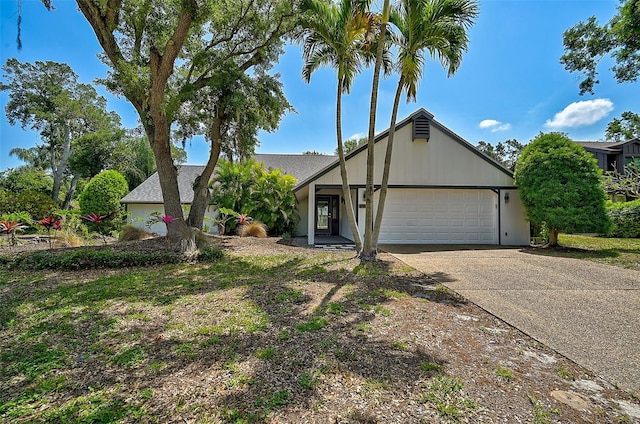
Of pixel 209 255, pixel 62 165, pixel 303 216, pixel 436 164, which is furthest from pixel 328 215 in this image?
pixel 62 165

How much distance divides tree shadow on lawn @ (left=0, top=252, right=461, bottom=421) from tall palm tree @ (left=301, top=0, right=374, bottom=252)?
14.8 ft

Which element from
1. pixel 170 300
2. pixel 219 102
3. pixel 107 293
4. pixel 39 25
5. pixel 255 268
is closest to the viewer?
pixel 170 300

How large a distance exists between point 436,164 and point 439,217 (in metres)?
2.20

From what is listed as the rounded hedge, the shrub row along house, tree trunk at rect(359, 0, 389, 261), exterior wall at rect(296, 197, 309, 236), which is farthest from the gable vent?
the rounded hedge

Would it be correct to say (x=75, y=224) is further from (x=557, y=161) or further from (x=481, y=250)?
(x=557, y=161)

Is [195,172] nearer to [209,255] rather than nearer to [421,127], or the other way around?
[209,255]

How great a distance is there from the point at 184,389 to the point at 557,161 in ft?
40.6

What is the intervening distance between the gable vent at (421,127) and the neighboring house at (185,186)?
714 cm

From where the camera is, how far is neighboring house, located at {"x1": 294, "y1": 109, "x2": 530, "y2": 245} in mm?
12133

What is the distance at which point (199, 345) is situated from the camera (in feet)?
11.3

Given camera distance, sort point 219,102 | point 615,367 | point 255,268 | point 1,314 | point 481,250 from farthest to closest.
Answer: point 481,250 < point 219,102 < point 255,268 < point 1,314 < point 615,367

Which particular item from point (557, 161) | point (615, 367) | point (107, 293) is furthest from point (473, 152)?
point (107, 293)

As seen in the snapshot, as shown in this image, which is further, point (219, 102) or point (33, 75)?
point (33, 75)

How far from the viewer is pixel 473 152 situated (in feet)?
40.8
